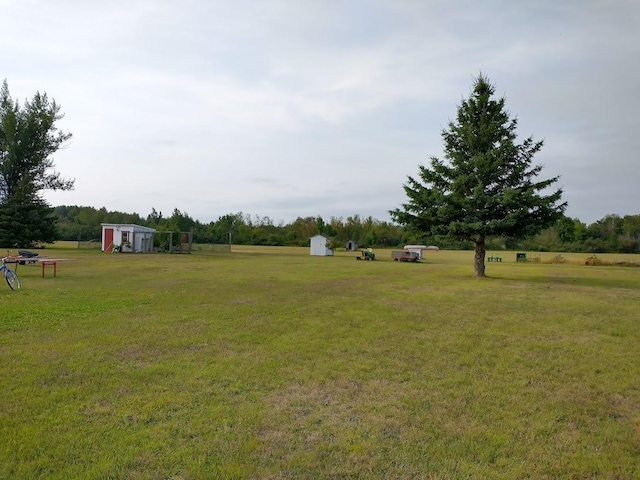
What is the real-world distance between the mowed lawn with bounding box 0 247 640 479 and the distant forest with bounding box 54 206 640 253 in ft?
224

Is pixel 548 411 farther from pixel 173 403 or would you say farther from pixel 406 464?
pixel 173 403

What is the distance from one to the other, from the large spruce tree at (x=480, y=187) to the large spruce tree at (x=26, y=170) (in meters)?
36.5

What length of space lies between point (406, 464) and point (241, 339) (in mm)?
4428

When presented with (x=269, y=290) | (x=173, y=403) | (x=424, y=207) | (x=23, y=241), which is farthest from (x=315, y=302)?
(x=23, y=241)

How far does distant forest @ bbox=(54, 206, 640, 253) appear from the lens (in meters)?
80.9

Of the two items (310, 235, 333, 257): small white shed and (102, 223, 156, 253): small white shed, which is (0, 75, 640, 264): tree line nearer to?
(102, 223, 156, 253): small white shed

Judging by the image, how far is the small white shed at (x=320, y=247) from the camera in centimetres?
5122

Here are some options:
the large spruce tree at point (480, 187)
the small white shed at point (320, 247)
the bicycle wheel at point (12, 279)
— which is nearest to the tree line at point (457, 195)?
the large spruce tree at point (480, 187)

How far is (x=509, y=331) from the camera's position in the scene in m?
8.53

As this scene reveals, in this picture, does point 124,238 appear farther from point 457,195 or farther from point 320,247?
point 457,195

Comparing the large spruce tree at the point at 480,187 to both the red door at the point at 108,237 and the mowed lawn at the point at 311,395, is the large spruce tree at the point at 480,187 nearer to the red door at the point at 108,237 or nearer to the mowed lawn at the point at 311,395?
the mowed lawn at the point at 311,395

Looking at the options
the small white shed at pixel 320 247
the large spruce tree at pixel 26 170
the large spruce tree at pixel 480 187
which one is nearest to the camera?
the large spruce tree at pixel 480 187

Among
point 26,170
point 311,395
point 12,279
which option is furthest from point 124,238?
point 311,395

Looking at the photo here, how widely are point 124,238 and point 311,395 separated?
139 feet
